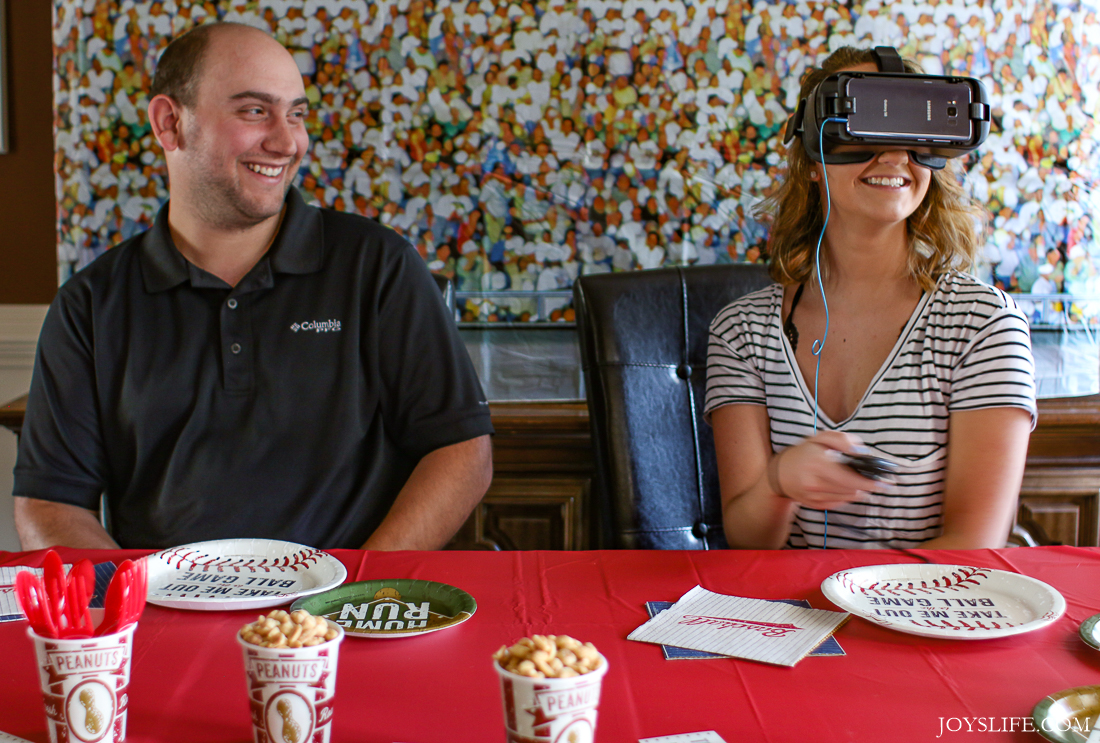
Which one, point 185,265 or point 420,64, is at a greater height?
point 420,64

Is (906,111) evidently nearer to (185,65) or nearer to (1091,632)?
(1091,632)

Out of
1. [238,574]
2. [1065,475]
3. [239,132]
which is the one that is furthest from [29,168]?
[1065,475]

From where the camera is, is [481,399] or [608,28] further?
[608,28]

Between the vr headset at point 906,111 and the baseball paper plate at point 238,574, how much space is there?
88 centimetres

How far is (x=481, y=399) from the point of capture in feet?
5.20

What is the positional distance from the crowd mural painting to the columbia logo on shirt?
25.2 inches

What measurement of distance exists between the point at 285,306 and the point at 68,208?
99cm

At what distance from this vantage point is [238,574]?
1012 mm

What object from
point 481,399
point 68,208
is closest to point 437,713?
point 481,399

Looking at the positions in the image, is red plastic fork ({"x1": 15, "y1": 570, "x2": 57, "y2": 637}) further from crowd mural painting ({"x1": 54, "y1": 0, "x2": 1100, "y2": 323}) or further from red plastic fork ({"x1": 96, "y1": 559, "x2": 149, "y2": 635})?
crowd mural painting ({"x1": 54, "y1": 0, "x2": 1100, "y2": 323})

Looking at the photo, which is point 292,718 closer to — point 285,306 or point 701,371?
point 285,306

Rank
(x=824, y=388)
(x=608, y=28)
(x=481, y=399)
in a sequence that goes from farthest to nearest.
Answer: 1. (x=608, y=28)
2. (x=481, y=399)
3. (x=824, y=388)

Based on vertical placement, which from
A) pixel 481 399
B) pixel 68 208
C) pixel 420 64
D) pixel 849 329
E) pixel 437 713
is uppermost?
pixel 420 64

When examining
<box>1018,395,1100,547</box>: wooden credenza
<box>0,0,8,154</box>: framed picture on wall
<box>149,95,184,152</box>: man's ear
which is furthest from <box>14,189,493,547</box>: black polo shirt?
<box>1018,395,1100,547</box>: wooden credenza
